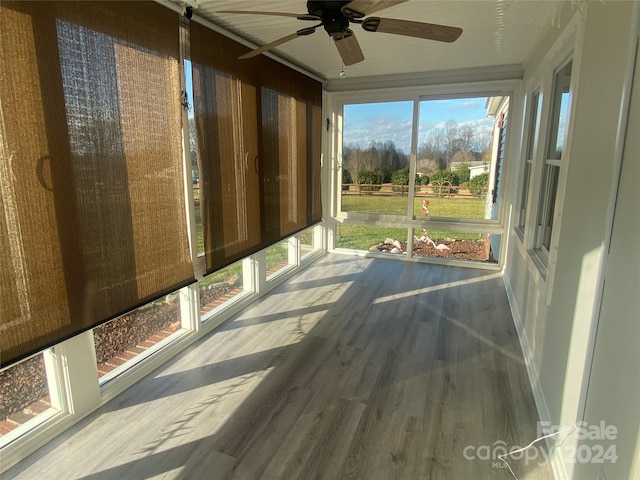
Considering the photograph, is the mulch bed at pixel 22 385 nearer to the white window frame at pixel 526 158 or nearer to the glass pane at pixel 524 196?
the white window frame at pixel 526 158

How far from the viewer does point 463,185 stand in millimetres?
4652

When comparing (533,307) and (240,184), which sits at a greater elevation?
(240,184)

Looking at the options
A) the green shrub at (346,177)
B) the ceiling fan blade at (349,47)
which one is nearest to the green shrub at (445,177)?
the green shrub at (346,177)

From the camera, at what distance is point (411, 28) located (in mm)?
1802

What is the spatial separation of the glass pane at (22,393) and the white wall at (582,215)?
252 cm

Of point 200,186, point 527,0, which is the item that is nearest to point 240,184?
point 200,186

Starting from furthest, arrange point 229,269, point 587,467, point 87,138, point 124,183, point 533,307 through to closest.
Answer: point 229,269 → point 533,307 → point 124,183 → point 87,138 → point 587,467

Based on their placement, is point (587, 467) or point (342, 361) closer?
point (587, 467)

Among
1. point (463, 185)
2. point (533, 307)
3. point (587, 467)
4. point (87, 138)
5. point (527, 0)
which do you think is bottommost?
point (587, 467)

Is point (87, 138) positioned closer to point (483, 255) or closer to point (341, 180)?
point (341, 180)

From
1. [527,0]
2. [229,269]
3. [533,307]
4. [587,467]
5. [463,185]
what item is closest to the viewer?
[587,467]

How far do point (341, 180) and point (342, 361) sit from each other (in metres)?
3.15

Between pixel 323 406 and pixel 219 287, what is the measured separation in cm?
158

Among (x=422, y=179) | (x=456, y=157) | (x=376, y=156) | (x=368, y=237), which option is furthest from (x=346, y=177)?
(x=456, y=157)
